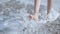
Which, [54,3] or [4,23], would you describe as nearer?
[4,23]

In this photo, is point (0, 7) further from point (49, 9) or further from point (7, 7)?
point (49, 9)

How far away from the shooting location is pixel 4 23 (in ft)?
2.77

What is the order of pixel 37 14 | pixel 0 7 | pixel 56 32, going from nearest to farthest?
pixel 56 32 < pixel 37 14 < pixel 0 7

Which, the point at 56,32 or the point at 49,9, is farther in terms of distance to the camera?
the point at 49,9

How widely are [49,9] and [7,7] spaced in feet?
0.99

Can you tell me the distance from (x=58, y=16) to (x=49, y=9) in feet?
0.27

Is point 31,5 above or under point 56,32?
above

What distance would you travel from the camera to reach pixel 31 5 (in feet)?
3.34

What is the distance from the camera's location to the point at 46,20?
899 mm

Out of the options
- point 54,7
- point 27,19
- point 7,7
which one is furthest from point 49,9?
point 7,7

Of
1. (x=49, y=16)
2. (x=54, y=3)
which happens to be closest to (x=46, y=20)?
(x=49, y=16)

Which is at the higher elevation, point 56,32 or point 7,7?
point 7,7

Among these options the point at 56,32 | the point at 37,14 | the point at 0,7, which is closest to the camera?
the point at 56,32

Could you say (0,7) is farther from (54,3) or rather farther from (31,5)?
(54,3)
